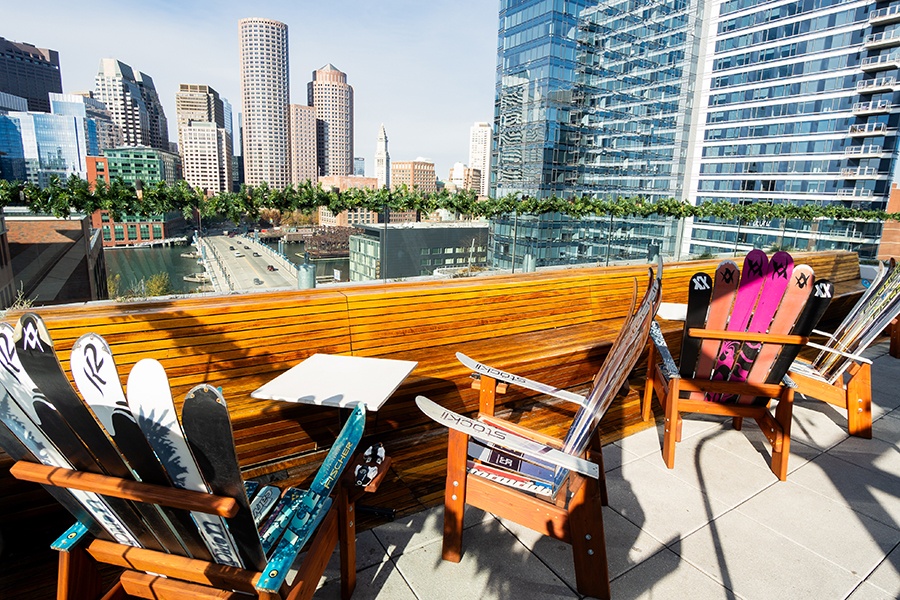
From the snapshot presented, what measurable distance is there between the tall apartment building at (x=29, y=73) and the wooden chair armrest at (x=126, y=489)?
264108 millimetres

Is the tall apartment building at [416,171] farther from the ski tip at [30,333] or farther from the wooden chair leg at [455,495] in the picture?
the ski tip at [30,333]

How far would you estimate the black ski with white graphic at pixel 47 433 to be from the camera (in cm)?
120

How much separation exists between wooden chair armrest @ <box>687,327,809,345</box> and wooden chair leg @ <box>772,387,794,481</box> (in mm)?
329

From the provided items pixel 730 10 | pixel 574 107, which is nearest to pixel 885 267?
pixel 574 107

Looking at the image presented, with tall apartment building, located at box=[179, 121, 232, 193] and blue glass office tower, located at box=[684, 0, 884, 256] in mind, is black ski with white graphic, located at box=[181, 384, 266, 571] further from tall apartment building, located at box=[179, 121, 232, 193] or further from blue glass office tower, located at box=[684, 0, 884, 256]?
tall apartment building, located at box=[179, 121, 232, 193]

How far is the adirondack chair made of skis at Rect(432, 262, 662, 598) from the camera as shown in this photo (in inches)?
75.9

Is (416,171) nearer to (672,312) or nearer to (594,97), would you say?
(594,97)

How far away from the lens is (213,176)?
5886 inches

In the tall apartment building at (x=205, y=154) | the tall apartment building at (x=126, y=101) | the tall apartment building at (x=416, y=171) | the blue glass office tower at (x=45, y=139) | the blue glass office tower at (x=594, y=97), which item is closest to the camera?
the blue glass office tower at (x=594, y=97)

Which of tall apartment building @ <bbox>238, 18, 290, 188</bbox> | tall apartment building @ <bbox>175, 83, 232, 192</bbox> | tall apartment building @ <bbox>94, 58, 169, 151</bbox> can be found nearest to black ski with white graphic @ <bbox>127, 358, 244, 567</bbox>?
tall apartment building @ <bbox>175, 83, 232, 192</bbox>

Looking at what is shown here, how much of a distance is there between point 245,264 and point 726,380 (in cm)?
1452

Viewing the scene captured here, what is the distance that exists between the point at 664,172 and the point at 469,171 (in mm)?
120084

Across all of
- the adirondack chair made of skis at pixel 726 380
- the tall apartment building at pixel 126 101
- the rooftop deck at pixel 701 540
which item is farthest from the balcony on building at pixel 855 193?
the tall apartment building at pixel 126 101

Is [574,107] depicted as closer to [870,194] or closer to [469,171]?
[870,194]
